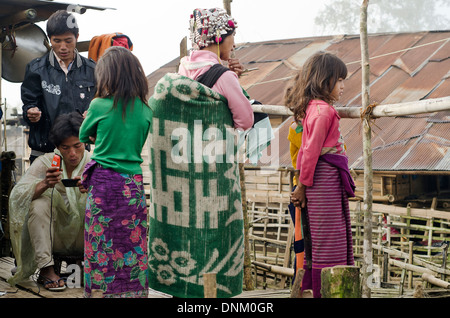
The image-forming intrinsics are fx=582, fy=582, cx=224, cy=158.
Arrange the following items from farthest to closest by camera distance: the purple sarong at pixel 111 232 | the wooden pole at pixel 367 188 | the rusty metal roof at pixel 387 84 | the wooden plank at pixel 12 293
→ the rusty metal roof at pixel 387 84
the wooden pole at pixel 367 188
the wooden plank at pixel 12 293
the purple sarong at pixel 111 232

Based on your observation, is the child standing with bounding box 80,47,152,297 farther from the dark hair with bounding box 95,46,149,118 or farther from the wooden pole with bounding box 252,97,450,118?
the wooden pole with bounding box 252,97,450,118

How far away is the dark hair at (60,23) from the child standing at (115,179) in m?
0.87

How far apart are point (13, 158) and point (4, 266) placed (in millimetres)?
935

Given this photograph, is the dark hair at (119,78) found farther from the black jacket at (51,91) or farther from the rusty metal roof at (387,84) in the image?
the rusty metal roof at (387,84)

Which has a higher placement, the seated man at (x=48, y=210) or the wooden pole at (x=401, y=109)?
the wooden pole at (x=401, y=109)

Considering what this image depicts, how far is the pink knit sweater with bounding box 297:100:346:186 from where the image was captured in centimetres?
340

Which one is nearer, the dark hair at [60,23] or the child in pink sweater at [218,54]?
the child in pink sweater at [218,54]

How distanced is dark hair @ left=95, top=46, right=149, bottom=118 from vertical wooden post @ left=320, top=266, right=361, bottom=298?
147cm

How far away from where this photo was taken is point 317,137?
134 inches

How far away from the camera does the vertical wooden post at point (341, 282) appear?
257cm

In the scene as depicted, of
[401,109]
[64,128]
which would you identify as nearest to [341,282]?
[401,109]

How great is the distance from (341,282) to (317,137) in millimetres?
1068

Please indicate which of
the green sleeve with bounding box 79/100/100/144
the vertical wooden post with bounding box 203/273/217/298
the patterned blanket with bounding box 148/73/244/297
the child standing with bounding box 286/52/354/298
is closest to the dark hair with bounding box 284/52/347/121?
the child standing with bounding box 286/52/354/298

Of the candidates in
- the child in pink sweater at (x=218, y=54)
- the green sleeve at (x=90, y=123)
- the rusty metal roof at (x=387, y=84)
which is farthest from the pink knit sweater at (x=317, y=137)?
the rusty metal roof at (x=387, y=84)
